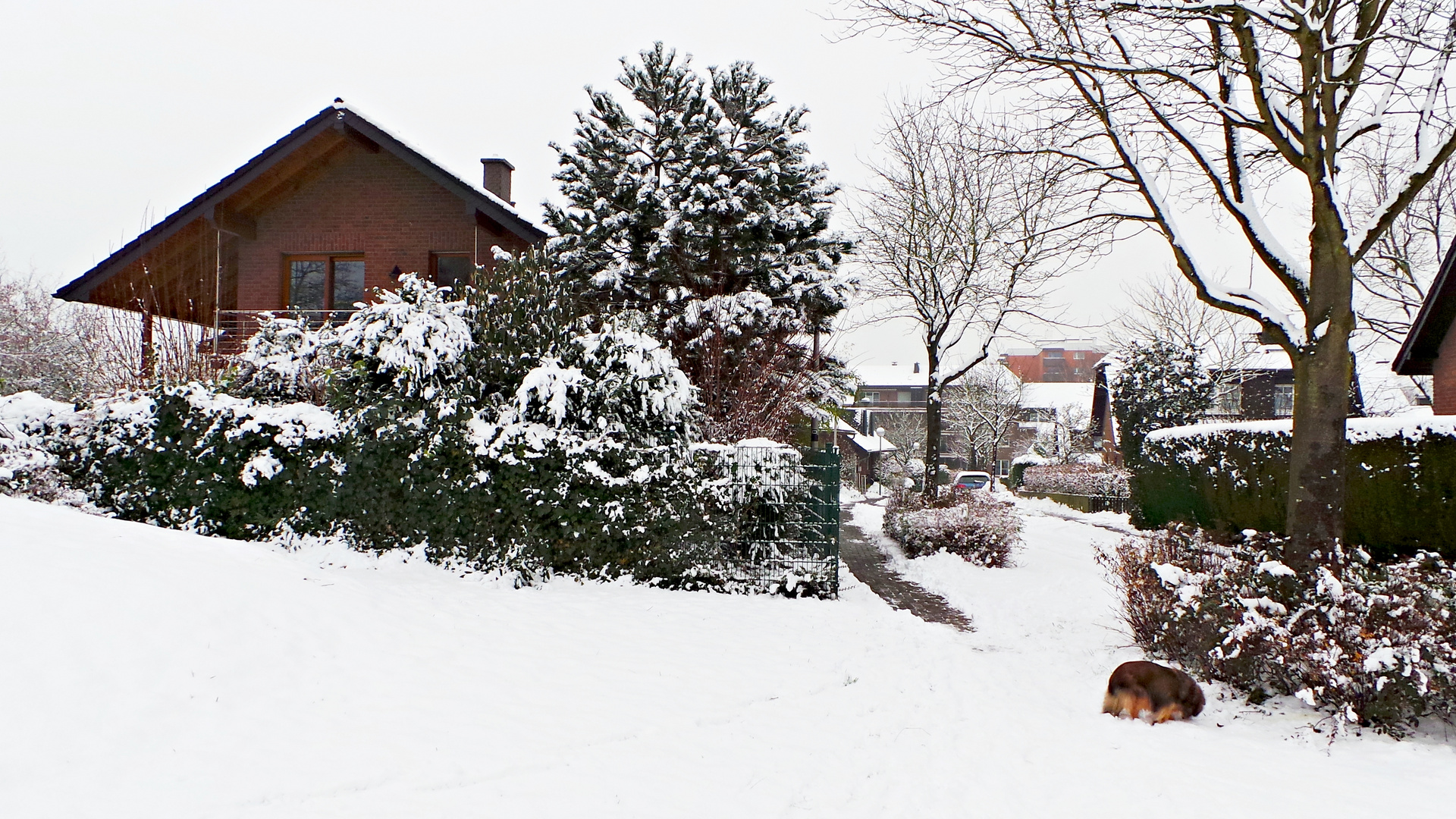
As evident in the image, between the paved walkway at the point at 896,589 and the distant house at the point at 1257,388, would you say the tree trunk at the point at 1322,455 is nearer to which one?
the paved walkway at the point at 896,589

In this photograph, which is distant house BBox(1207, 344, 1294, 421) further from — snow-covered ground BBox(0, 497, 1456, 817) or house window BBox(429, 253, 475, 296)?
snow-covered ground BBox(0, 497, 1456, 817)

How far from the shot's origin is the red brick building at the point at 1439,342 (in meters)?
15.3

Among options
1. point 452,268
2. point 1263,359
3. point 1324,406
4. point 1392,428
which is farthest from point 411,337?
point 1263,359

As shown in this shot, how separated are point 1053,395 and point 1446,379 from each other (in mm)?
54609

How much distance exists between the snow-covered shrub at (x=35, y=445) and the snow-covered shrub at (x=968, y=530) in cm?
1192

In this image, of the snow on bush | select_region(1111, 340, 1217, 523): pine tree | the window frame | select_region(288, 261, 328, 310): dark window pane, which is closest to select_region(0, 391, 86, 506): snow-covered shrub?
the snow on bush

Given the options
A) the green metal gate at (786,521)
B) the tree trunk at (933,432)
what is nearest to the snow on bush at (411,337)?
the green metal gate at (786,521)

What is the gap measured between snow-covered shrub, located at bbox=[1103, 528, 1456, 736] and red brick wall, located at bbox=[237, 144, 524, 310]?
45.1 ft

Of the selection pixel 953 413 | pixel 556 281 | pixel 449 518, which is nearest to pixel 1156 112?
pixel 556 281

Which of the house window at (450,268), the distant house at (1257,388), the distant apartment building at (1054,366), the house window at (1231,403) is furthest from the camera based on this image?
the distant apartment building at (1054,366)

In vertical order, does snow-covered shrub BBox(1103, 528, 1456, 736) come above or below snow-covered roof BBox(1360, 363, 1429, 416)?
below

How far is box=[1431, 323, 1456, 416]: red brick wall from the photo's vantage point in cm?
1563

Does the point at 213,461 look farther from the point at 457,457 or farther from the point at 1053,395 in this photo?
the point at 1053,395

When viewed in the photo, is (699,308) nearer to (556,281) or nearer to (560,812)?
(556,281)
